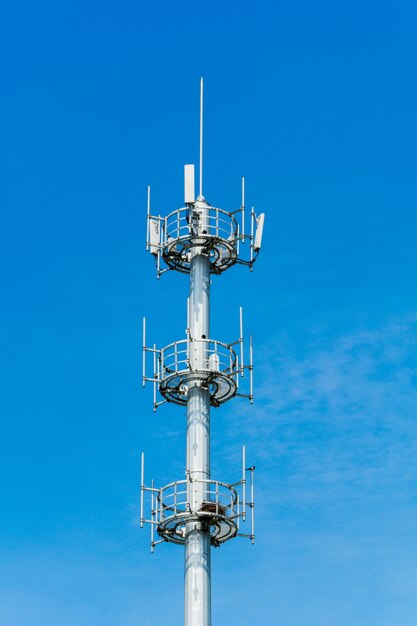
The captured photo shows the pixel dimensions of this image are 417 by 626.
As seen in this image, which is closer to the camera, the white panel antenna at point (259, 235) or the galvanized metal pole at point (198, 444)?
the galvanized metal pole at point (198, 444)

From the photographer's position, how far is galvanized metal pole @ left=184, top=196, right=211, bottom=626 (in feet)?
215

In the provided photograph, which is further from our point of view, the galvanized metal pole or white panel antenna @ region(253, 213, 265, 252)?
white panel antenna @ region(253, 213, 265, 252)

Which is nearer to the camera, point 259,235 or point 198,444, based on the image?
point 198,444

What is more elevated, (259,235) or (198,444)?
(259,235)

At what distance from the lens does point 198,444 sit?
68875 mm

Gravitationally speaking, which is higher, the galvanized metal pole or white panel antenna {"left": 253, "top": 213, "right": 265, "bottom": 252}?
white panel antenna {"left": 253, "top": 213, "right": 265, "bottom": 252}

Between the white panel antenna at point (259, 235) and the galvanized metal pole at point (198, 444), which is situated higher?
the white panel antenna at point (259, 235)

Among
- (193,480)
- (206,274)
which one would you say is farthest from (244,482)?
(206,274)

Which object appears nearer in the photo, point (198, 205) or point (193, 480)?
point (193, 480)

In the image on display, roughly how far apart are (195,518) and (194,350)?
910 centimetres

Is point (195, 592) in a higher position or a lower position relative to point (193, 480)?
lower

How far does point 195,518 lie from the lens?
66.4 metres

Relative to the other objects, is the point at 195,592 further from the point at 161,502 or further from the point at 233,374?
the point at 233,374

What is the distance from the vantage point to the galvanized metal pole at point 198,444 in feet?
215
